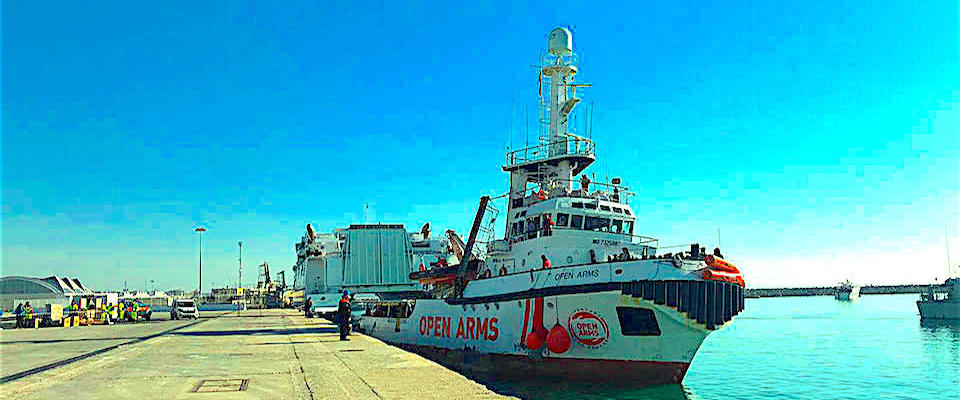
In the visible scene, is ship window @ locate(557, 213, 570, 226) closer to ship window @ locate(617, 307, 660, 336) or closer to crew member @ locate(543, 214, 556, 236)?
crew member @ locate(543, 214, 556, 236)

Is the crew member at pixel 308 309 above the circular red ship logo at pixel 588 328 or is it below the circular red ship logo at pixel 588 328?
below

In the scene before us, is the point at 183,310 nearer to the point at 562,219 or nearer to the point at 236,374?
the point at 562,219

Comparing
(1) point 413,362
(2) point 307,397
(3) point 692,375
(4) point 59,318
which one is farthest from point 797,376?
(4) point 59,318

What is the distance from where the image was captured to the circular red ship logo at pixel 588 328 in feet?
68.5

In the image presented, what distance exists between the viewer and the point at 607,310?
20781 millimetres

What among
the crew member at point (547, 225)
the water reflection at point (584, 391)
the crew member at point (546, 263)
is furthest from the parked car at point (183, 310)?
the water reflection at point (584, 391)

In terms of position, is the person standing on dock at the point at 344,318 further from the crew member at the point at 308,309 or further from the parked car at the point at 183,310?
the parked car at the point at 183,310

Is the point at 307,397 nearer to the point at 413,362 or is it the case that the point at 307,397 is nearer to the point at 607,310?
the point at 413,362

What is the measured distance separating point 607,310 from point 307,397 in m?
11.6

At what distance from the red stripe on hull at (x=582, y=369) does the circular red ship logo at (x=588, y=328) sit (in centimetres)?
64

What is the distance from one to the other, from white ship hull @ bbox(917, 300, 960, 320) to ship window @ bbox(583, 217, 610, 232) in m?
63.7

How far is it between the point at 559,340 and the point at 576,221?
21.2ft

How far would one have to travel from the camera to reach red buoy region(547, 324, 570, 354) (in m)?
21.5

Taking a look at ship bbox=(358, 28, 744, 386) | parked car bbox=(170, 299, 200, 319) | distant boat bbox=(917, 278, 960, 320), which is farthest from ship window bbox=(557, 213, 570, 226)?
distant boat bbox=(917, 278, 960, 320)
